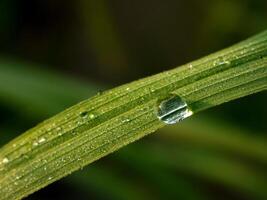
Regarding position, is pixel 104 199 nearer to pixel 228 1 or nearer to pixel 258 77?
pixel 228 1

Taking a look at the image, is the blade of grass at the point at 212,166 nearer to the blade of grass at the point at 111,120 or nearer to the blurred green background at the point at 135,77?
the blurred green background at the point at 135,77

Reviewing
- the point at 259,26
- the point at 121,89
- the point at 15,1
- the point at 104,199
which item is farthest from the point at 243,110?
the point at 121,89

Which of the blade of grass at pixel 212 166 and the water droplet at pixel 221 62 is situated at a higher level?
the blade of grass at pixel 212 166

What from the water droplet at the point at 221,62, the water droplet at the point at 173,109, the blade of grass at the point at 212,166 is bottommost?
the water droplet at the point at 173,109

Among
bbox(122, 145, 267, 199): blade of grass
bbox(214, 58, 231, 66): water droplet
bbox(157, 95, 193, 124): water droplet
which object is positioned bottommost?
bbox(157, 95, 193, 124): water droplet

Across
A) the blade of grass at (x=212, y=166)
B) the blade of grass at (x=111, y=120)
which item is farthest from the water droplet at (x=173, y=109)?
the blade of grass at (x=212, y=166)

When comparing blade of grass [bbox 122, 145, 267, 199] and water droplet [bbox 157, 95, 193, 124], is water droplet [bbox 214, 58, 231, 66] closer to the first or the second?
water droplet [bbox 157, 95, 193, 124]

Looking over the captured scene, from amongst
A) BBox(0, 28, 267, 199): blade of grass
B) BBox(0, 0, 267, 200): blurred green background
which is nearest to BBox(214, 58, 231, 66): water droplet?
BBox(0, 28, 267, 199): blade of grass
